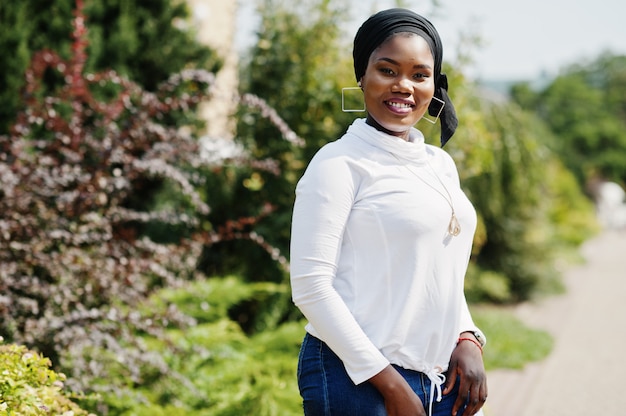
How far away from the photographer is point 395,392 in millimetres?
1778

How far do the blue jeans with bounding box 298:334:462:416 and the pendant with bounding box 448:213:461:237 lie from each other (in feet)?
1.28

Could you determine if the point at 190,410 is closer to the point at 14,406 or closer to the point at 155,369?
the point at 155,369

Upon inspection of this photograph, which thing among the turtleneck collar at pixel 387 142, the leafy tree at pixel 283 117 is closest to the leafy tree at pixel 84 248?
the leafy tree at pixel 283 117

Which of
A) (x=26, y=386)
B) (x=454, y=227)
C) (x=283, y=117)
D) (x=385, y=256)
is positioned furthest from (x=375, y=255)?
(x=283, y=117)

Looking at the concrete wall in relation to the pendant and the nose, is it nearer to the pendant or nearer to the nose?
the nose

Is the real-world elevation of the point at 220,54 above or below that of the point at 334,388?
above

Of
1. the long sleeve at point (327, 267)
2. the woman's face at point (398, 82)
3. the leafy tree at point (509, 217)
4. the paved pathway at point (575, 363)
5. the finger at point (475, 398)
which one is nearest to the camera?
the long sleeve at point (327, 267)

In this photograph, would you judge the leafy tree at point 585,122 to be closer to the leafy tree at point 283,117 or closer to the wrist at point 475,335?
the leafy tree at point 283,117

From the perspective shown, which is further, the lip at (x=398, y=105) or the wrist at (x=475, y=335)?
the wrist at (x=475, y=335)

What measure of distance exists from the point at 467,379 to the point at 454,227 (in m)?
0.44

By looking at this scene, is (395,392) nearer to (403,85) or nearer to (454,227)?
(454,227)

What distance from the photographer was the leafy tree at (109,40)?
5.09 meters

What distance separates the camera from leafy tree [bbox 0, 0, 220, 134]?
16.7ft

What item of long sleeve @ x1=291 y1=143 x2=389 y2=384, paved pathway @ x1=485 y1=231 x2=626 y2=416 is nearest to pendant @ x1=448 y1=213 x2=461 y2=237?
long sleeve @ x1=291 y1=143 x2=389 y2=384
